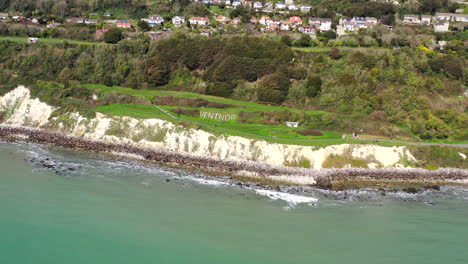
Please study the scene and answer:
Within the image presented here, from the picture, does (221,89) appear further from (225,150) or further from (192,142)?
(225,150)

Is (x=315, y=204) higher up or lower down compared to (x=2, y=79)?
lower down

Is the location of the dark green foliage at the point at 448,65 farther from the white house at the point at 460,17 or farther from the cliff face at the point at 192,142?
the white house at the point at 460,17

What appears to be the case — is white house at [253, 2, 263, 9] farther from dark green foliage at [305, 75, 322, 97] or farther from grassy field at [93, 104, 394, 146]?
grassy field at [93, 104, 394, 146]

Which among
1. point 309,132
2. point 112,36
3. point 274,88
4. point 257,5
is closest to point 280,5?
point 257,5

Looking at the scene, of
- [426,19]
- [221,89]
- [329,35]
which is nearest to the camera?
[221,89]

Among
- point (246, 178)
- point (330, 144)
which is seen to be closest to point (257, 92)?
point (330, 144)

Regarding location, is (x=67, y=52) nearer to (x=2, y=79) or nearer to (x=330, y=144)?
(x=2, y=79)

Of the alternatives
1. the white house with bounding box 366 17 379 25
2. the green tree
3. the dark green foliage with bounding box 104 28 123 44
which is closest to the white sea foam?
the green tree
